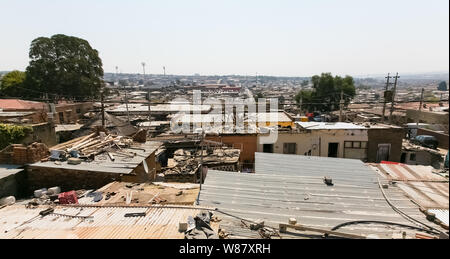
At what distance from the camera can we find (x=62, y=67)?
30375mm

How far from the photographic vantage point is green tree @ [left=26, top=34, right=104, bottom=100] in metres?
29.4

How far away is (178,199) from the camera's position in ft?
23.8

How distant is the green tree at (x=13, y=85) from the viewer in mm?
30422

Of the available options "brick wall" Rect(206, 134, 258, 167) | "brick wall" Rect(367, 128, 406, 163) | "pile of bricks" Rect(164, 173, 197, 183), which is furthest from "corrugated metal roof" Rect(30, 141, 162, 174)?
"brick wall" Rect(367, 128, 406, 163)

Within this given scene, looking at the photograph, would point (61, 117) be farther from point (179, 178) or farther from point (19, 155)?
point (179, 178)

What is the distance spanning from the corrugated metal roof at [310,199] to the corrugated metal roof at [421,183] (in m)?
0.91

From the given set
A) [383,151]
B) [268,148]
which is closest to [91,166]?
[268,148]

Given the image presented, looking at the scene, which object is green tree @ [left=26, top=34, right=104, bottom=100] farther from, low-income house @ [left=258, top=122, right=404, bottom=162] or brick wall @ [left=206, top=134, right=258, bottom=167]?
low-income house @ [left=258, top=122, right=404, bottom=162]

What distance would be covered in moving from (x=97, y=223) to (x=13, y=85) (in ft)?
114

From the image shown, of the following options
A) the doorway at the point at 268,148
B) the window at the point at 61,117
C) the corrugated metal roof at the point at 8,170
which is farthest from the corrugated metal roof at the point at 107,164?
the window at the point at 61,117

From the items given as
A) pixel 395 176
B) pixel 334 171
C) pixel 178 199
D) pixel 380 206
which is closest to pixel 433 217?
pixel 380 206

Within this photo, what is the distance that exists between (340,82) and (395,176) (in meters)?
34.7

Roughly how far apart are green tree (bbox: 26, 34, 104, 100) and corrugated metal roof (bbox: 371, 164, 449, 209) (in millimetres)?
30096
